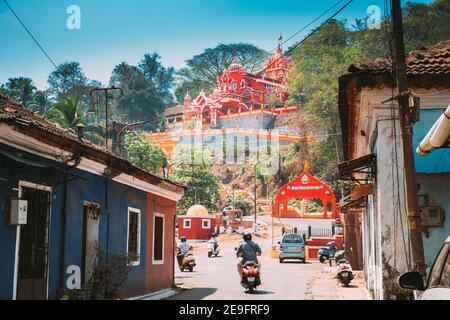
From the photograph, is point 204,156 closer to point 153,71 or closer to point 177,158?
point 177,158

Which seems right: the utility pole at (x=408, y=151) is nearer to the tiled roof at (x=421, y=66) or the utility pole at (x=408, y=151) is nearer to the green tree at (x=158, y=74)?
the tiled roof at (x=421, y=66)

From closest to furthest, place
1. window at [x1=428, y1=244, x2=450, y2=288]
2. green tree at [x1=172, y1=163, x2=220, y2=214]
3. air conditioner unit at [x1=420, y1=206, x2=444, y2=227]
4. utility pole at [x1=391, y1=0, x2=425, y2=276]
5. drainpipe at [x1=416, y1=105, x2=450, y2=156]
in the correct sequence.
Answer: window at [x1=428, y1=244, x2=450, y2=288]
drainpipe at [x1=416, y1=105, x2=450, y2=156]
utility pole at [x1=391, y1=0, x2=425, y2=276]
air conditioner unit at [x1=420, y1=206, x2=444, y2=227]
green tree at [x1=172, y1=163, x2=220, y2=214]

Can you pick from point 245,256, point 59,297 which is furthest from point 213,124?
point 59,297

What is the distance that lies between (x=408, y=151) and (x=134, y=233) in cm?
694

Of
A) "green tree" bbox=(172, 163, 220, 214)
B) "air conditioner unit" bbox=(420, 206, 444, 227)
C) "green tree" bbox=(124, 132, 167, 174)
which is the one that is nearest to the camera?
"air conditioner unit" bbox=(420, 206, 444, 227)

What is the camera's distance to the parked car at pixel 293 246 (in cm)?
2962

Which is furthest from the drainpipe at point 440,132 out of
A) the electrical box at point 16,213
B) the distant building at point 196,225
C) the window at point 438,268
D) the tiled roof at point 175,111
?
the tiled roof at point 175,111

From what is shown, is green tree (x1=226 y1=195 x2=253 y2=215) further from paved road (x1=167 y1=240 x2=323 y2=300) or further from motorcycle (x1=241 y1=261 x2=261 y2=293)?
motorcycle (x1=241 y1=261 x2=261 y2=293)

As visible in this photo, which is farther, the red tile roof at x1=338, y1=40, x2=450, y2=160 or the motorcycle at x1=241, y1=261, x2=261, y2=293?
the motorcycle at x1=241, y1=261, x2=261, y2=293

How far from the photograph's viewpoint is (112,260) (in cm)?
1093

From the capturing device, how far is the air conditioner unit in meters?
10.3

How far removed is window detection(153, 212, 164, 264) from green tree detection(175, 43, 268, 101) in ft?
236

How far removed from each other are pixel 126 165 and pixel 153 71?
9140 cm

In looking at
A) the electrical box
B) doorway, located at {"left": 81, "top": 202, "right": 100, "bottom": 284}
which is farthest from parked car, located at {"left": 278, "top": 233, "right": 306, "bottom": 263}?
the electrical box
